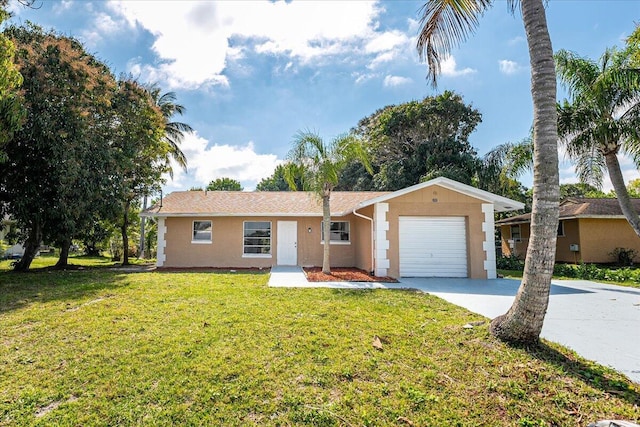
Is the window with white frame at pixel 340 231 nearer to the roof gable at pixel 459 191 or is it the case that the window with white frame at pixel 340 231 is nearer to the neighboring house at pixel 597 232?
the roof gable at pixel 459 191

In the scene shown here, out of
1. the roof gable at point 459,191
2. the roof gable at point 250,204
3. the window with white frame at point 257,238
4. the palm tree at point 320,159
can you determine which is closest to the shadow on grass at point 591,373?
the roof gable at point 459,191

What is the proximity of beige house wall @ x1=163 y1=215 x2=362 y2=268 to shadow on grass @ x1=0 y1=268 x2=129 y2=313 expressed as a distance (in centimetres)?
398

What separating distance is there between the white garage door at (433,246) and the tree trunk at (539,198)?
744 centimetres

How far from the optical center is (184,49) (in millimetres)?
10195

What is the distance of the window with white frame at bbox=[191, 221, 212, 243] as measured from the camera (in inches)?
618

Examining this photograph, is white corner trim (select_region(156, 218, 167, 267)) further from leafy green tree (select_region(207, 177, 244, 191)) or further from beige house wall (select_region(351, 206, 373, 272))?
leafy green tree (select_region(207, 177, 244, 191))

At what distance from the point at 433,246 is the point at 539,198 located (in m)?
7.98

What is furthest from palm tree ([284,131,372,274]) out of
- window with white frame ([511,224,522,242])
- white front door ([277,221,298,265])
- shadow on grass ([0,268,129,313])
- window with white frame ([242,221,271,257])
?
window with white frame ([511,224,522,242])

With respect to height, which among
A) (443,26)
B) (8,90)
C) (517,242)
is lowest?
(517,242)

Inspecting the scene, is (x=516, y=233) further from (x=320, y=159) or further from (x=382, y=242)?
(x=320, y=159)

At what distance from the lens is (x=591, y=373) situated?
3.78 m

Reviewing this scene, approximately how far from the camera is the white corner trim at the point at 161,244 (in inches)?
605

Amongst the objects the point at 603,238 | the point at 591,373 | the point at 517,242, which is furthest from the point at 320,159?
the point at 517,242

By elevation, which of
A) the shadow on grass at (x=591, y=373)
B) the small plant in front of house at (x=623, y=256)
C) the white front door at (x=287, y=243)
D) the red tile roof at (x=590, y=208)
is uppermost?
the red tile roof at (x=590, y=208)
